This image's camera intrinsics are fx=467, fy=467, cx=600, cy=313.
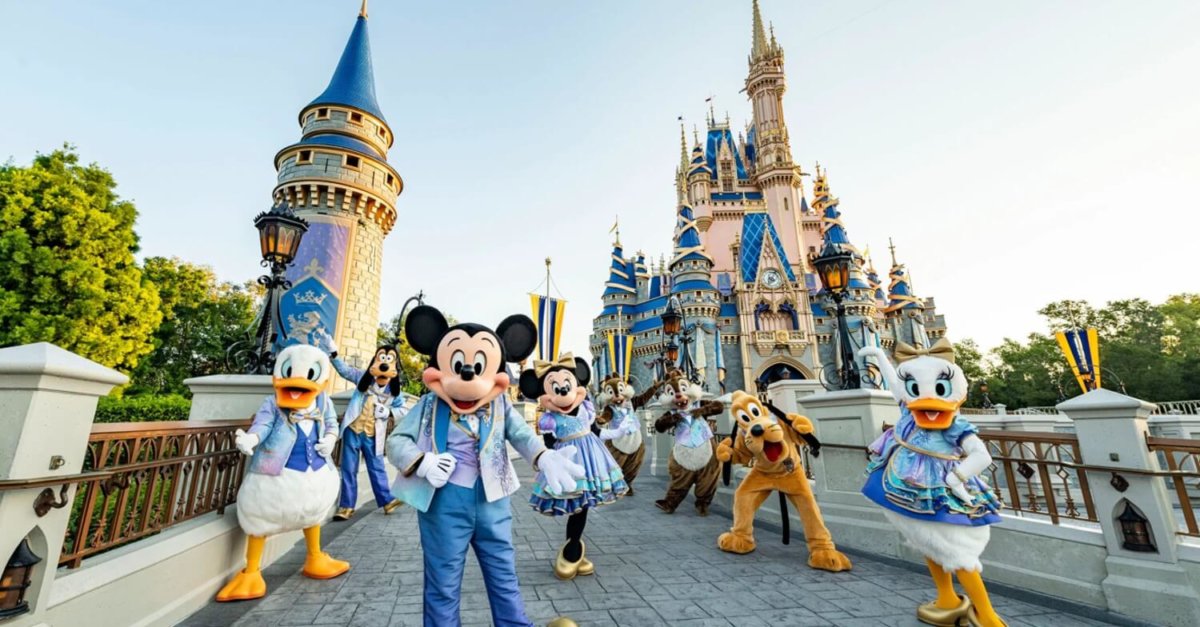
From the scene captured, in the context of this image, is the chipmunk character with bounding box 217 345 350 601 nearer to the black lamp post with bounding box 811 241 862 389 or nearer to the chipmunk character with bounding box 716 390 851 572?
the chipmunk character with bounding box 716 390 851 572

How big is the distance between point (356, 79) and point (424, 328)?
21641 mm

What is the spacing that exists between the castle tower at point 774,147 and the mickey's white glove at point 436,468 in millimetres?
39374

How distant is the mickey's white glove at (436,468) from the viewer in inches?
98.8

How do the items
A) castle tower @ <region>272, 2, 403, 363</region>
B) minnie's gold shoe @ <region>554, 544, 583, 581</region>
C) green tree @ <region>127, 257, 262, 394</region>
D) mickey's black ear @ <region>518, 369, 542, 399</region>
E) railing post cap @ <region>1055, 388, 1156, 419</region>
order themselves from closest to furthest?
A: 1. railing post cap @ <region>1055, 388, 1156, 419</region>
2. minnie's gold shoe @ <region>554, 544, 583, 581</region>
3. mickey's black ear @ <region>518, 369, 542, 399</region>
4. castle tower @ <region>272, 2, 403, 363</region>
5. green tree @ <region>127, 257, 262, 394</region>

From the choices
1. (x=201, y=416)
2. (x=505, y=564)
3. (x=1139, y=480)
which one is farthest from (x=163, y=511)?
(x=1139, y=480)

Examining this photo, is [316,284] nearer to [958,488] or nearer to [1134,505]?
[958,488]

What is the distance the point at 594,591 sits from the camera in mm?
3787

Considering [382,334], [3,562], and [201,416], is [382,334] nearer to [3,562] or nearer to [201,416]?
[201,416]

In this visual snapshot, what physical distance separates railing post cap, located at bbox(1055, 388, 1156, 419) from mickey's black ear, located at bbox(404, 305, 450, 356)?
4.29m

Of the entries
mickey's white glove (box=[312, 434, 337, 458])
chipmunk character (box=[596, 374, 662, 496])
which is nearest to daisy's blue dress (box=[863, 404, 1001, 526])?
chipmunk character (box=[596, 374, 662, 496])

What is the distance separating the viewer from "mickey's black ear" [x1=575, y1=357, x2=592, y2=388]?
4820 mm

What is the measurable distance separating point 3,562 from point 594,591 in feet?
10.8

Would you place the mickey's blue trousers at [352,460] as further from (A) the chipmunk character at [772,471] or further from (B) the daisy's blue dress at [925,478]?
(B) the daisy's blue dress at [925,478]

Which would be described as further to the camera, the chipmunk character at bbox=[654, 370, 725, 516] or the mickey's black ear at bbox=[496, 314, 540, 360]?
the chipmunk character at bbox=[654, 370, 725, 516]
